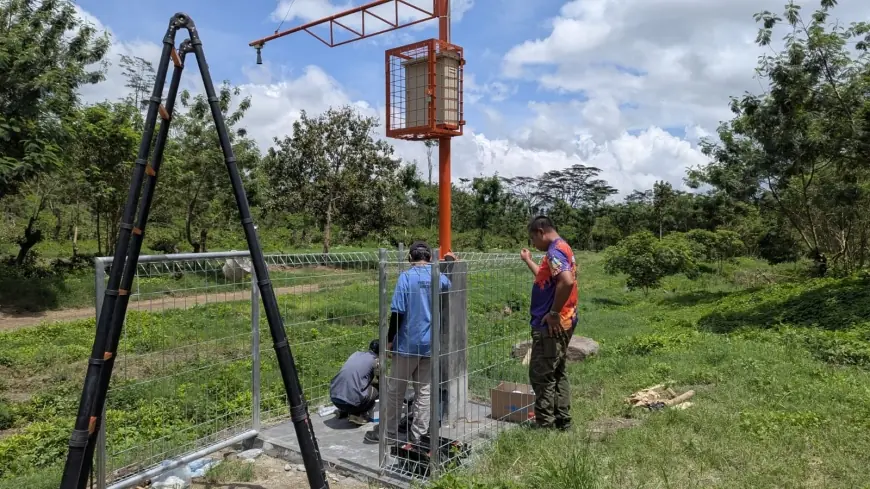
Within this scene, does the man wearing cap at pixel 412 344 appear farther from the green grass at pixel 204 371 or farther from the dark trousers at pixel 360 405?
the dark trousers at pixel 360 405

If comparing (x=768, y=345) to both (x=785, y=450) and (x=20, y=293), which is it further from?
(x=20, y=293)

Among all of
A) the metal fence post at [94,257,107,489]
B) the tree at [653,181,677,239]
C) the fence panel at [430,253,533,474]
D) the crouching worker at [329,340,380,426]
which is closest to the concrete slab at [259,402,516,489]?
the fence panel at [430,253,533,474]

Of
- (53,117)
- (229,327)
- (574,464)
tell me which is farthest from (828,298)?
(53,117)

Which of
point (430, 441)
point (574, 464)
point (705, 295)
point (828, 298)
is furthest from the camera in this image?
point (705, 295)

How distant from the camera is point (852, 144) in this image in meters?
12.0

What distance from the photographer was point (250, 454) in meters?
4.91

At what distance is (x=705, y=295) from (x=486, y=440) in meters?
14.4

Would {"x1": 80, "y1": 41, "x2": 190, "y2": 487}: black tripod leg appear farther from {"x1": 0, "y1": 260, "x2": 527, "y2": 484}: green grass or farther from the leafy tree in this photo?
the leafy tree

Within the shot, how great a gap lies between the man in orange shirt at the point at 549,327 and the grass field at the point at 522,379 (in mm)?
293

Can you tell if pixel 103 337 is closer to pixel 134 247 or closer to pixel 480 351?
pixel 134 247

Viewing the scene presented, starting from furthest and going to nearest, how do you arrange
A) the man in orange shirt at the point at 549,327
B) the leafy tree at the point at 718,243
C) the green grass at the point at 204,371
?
the leafy tree at the point at 718,243 → the man in orange shirt at the point at 549,327 → the green grass at the point at 204,371

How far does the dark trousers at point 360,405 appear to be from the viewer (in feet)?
17.6

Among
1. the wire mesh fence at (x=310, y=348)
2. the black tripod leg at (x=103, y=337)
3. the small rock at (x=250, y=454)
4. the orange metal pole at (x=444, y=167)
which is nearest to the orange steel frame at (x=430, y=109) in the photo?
the orange metal pole at (x=444, y=167)

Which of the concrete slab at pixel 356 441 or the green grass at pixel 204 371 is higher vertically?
the green grass at pixel 204 371
